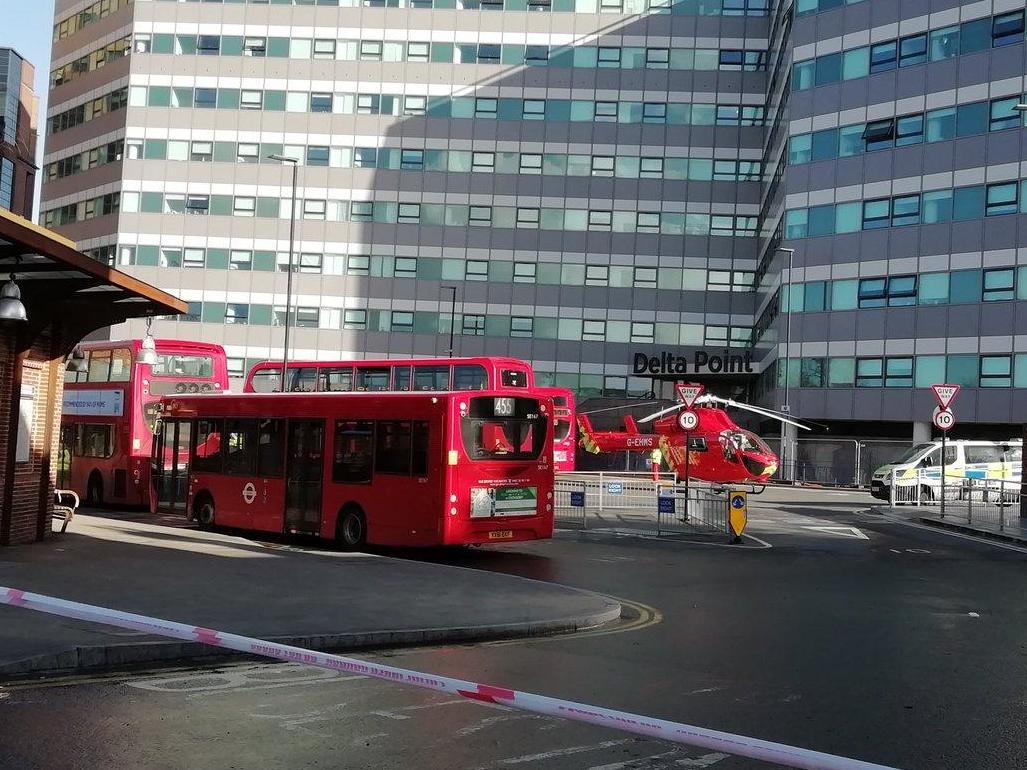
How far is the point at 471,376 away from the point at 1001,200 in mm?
29518

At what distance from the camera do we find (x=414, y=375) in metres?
30.2

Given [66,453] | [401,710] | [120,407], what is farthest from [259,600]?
[66,453]

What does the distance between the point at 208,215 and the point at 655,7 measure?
2910 centimetres

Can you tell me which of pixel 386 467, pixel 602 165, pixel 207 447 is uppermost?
pixel 602 165

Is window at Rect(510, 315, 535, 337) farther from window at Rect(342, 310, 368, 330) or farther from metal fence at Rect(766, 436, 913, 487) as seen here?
metal fence at Rect(766, 436, 913, 487)

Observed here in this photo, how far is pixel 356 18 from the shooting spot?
6238 centimetres

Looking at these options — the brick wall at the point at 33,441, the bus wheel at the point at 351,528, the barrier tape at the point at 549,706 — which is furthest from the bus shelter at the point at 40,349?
the barrier tape at the point at 549,706

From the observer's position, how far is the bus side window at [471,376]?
28703 mm

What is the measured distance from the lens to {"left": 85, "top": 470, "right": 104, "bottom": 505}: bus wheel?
2708 centimetres

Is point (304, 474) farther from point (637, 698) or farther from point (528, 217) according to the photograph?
point (528, 217)

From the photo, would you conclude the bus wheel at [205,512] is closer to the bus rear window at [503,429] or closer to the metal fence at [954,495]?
the bus rear window at [503,429]

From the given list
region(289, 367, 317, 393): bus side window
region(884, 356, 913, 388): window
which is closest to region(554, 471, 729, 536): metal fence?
region(289, 367, 317, 393): bus side window

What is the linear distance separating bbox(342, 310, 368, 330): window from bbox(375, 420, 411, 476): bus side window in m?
44.0

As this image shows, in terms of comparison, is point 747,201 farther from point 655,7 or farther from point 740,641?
point 740,641
